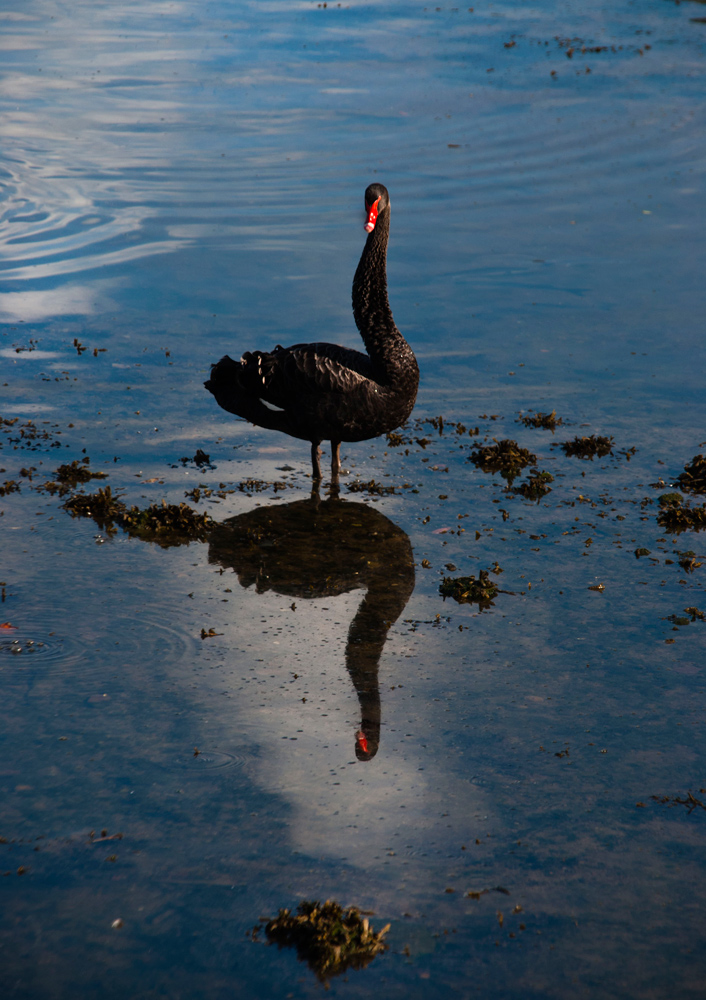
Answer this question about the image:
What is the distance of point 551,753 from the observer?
16.3 ft

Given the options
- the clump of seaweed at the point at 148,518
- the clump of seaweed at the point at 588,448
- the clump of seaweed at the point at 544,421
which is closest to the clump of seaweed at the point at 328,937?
the clump of seaweed at the point at 148,518

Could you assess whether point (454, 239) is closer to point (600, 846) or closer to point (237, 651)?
point (237, 651)

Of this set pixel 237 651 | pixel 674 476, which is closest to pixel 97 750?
pixel 237 651

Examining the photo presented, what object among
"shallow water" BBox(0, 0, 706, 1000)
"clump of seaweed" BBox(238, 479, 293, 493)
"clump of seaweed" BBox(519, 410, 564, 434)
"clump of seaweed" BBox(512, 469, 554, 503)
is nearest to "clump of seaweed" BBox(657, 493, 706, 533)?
"shallow water" BBox(0, 0, 706, 1000)

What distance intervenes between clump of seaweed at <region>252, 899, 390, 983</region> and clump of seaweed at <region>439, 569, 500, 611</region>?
2766 millimetres

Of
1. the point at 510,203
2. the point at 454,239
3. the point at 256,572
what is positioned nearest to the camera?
the point at 256,572

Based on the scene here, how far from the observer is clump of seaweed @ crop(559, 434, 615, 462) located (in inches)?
344

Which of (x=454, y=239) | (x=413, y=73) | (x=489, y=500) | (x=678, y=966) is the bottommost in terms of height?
(x=678, y=966)

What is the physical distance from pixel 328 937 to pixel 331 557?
11.5 feet

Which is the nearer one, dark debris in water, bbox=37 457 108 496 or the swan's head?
the swan's head

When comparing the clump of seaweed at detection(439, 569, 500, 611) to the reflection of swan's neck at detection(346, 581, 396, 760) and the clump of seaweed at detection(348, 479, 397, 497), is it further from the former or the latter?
the clump of seaweed at detection(348, 479, 397, 497)

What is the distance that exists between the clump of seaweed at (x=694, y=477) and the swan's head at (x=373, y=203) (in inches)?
130

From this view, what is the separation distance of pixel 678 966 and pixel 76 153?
19069 mm

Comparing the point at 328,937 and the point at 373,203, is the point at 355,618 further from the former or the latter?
the point at 373,203
